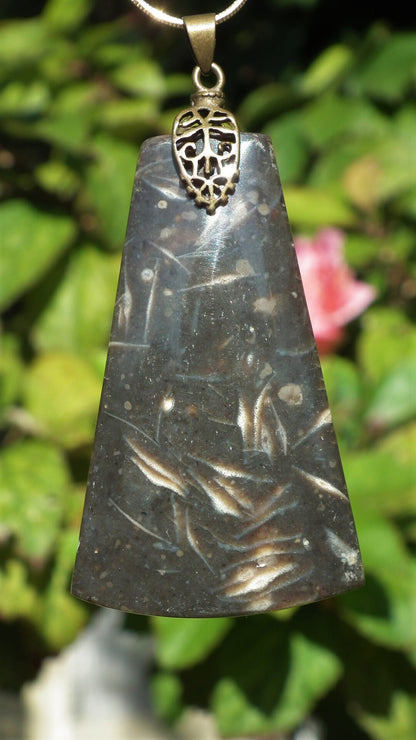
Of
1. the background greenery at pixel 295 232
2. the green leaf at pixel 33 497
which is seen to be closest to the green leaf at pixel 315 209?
the background greenery at pixel 295 232

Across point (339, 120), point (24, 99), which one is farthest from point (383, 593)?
point (24, 99)

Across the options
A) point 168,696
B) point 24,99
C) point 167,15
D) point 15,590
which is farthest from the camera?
point 24,99

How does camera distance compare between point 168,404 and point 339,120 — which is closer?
point 168,404

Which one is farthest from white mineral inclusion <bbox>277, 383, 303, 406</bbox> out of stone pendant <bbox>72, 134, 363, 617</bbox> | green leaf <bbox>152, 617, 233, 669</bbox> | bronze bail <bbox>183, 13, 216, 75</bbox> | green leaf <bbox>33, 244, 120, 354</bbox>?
green leaf <bbox>33, 244, 120, 354</bbox>

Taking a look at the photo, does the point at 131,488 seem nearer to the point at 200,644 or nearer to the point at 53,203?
the point at 200,644

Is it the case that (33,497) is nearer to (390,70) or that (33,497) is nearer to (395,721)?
(395,721)

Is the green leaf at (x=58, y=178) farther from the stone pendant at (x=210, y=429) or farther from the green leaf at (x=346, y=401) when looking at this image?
the stone pendant at (x=210, y=429)

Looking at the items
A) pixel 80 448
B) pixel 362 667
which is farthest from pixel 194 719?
pixel 80 448
